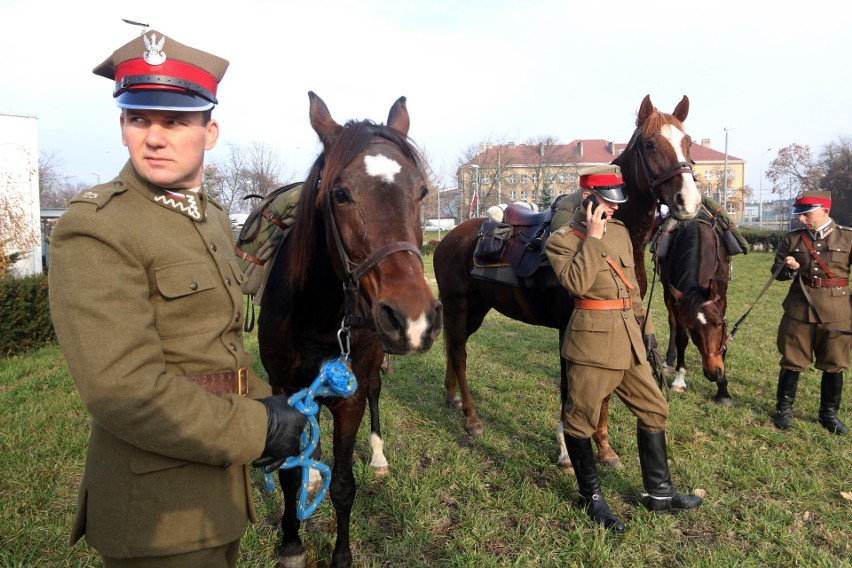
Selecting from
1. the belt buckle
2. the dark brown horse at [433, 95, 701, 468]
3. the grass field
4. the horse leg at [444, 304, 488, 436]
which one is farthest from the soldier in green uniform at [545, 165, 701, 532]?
the belt buckle

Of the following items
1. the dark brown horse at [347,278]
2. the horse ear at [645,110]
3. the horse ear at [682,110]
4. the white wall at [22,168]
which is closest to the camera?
the dark brown horse at [347,278]

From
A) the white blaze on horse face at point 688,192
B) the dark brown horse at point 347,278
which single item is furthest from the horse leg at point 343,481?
the white blaze on horse face at point 688,192

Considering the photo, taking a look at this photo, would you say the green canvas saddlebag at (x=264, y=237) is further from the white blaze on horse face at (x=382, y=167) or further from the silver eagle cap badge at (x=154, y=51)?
the silver eagle cap badge at (x=154, y=51)

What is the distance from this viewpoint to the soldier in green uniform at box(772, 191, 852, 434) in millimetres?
4672

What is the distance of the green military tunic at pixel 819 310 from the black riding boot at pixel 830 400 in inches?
3.4

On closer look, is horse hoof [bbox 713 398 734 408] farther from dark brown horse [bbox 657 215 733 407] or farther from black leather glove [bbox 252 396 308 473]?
black leather glove [bbox 252 396 308 473]

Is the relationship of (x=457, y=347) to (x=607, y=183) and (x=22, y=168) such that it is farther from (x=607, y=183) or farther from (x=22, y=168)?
(x=22, y=168)

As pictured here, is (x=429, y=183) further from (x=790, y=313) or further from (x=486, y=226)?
(x=790, y=313)

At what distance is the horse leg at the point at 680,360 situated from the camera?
228 inches

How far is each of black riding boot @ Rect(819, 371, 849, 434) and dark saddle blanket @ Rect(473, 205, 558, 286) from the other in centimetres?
309

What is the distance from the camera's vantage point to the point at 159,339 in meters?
1.21

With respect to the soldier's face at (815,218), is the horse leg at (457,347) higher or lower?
lower

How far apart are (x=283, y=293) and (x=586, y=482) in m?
2.28

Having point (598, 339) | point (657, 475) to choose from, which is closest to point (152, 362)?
point (598, 339)
